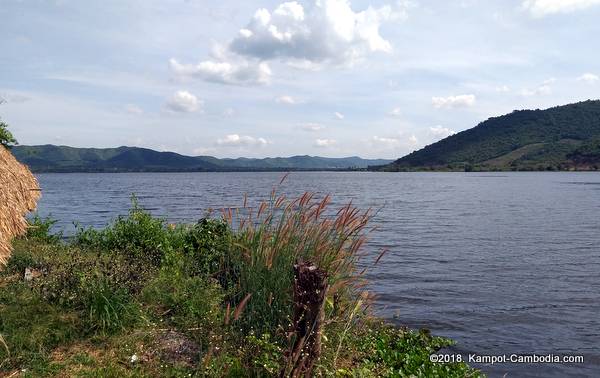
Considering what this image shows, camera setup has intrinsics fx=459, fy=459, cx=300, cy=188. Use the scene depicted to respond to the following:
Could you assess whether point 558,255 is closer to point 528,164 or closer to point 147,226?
point 147,226

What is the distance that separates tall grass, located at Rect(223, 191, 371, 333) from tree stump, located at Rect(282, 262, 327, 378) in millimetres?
337

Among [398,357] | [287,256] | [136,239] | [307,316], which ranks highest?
[287,256]

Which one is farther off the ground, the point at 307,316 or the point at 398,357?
the point at 307,316

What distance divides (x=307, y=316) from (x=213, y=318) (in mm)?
2078

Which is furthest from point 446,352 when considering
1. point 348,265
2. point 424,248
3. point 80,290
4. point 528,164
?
point 528,164

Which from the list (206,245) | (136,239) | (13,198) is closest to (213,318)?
(206,245)

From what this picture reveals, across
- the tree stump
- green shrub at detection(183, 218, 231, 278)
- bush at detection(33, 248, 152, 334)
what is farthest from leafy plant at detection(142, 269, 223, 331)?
the tree stump

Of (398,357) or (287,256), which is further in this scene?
(398,357)

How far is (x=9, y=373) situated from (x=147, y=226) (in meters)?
6.75

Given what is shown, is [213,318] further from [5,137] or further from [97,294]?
[5,137]

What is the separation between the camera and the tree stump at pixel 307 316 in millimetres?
5324

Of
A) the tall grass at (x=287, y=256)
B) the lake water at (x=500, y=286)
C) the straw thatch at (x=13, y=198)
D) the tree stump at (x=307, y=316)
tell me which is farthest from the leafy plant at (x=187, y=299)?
the lake water at (x=500, y=286)

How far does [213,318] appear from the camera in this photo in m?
6.95

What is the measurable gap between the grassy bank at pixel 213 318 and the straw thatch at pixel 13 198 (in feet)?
4.12
